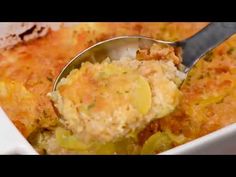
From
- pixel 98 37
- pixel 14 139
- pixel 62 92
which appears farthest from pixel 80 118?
pixel 98 37

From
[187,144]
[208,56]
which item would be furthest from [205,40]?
[187,144]

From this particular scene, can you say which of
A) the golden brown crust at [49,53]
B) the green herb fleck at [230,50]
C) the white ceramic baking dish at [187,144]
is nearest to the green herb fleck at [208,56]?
the green herb fleck at [230,50]

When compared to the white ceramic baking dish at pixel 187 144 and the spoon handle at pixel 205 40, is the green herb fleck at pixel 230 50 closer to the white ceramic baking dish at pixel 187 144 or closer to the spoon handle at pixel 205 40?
the spoon handle at pixel 205 40

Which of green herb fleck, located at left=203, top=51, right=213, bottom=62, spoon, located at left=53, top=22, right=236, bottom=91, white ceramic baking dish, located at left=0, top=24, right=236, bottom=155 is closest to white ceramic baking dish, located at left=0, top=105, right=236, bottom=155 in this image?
white ceramic baking dish, located at left=0, top=24, right=236, bottom=155

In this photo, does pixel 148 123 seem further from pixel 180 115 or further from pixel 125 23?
pixel 125 23

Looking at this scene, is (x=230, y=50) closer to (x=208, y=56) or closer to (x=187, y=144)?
(x=208, y=56)

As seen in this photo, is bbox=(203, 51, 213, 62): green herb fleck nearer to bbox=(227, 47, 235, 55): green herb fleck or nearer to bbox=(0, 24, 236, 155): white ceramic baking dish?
bbox=(227, 47, 235, 55): green herb fleck
